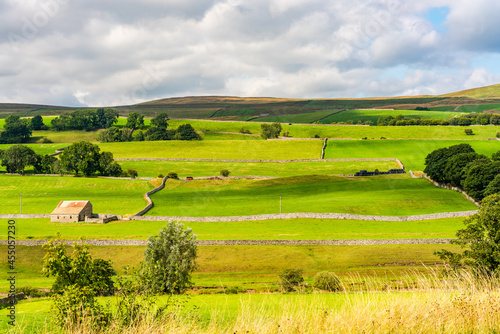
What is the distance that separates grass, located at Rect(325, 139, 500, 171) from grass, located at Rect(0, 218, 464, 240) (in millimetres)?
52133

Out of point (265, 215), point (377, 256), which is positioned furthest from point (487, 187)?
point (265, 215)

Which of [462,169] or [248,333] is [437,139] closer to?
[462,169]

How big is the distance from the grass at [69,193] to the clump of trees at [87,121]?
93540 mm

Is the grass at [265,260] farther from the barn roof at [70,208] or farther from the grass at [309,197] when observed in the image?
the grass at [309,197]

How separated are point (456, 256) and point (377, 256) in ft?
51.4

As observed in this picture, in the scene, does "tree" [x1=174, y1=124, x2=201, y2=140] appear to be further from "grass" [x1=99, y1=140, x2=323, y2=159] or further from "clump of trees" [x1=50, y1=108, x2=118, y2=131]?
"clump of trees" [x1=50, y1=108, x2=118, y2=131]

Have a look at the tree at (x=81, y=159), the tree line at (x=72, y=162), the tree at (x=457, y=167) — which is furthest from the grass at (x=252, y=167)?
the tree at (x=457, y=167)

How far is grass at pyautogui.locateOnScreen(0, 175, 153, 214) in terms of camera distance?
249 ft

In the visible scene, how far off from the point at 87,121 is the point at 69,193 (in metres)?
113

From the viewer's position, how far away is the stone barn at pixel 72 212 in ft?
222

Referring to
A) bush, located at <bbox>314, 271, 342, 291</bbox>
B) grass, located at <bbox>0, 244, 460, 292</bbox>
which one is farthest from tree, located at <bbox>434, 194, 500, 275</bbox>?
grass, located at <bbox>0, 244, 460, 292</bbox>

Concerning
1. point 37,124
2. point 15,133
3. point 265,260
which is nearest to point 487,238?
point 265,260

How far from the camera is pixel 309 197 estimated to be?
8119 cm

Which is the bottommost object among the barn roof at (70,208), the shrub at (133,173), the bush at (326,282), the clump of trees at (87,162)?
the bush at (326,282)
